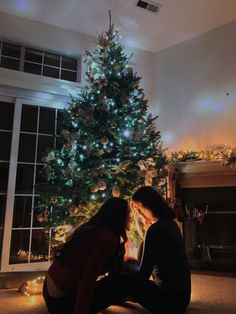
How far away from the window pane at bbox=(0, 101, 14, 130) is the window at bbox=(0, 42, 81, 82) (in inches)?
22.4

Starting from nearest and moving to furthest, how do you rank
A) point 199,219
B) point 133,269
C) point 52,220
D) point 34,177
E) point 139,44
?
point 133,269, point 52,220, point 34,177, point 199,219, point 139,44

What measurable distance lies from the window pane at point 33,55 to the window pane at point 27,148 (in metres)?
1.18

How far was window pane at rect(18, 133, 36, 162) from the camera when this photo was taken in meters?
3.84

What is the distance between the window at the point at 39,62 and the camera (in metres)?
4.06

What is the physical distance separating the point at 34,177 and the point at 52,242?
99 cm

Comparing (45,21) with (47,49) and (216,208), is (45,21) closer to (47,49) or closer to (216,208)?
(47,49)

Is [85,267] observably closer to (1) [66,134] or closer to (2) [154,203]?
(2) [154,203]

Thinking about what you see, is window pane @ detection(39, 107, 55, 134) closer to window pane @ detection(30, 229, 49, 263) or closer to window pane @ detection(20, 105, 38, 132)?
window pane @ detection(20, 105, 38, 132)

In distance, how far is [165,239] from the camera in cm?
190

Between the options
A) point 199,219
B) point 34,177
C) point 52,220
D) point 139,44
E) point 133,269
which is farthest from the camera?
point 139,44

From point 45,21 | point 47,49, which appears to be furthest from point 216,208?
point 45,21

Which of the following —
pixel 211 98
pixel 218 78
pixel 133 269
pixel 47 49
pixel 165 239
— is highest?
pixel 47 49

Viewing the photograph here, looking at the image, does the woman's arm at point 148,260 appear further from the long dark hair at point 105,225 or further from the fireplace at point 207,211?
the fireplace at point 207,211

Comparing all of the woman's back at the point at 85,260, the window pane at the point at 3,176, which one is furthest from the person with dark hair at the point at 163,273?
the window pane at the point at 3,176
